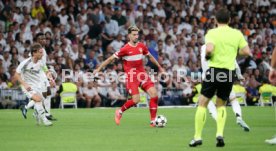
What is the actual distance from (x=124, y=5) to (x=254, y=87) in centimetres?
639

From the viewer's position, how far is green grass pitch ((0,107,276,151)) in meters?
13.0

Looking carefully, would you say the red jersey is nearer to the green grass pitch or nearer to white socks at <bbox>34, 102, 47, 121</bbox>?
the green grass pitch

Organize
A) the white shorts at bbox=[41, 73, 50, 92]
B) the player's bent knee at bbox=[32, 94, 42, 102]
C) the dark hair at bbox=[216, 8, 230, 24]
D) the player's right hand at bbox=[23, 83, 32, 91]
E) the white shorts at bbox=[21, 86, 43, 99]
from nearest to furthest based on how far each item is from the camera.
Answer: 1. the dark hair at bbox=[216, 8, 230, 24]
2. the player's right hand at bbox=[23, 83, 32, 91]
3. the player's bent knee at bbox=[32, 94, 42, 102]
4. the white shorts at bbox=[21, 86, 43, 99]
5. the white shorts at bbox=[41, 73, 50, 92]

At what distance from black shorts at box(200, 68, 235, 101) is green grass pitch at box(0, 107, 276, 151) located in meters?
0.92

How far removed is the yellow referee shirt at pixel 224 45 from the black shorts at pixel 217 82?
102 millimetres

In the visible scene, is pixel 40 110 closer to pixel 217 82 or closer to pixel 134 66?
pixel 134 66

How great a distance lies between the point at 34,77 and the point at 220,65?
24.9 ft

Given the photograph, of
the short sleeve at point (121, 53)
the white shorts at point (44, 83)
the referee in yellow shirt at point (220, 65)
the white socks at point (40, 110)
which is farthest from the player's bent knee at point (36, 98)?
the referee in yellow shirt at point (220, 65)

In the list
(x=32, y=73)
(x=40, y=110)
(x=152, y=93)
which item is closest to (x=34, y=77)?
(x=32, y=73)

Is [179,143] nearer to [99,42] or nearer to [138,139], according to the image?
[138,139]

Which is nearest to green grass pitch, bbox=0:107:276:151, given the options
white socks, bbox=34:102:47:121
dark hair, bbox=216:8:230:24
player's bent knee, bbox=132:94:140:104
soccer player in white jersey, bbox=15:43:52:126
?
white socks, bbox=34:102:47:121

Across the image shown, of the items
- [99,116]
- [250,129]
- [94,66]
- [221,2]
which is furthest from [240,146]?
[221,2]

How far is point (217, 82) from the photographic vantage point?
12914 millimetres

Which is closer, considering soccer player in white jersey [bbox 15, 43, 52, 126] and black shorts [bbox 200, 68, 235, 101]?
black shorts [bbox 200, 68, 235, 101]
